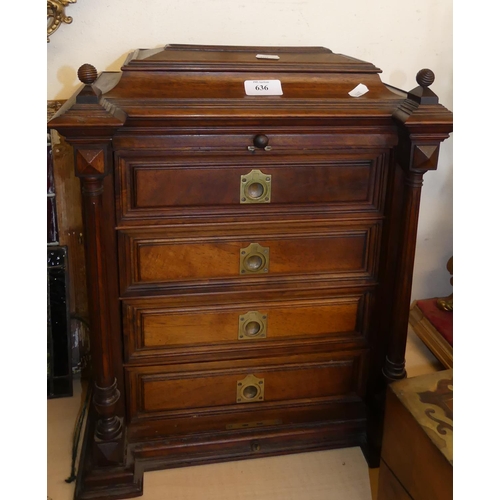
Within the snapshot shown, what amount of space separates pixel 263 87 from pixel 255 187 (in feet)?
0.74

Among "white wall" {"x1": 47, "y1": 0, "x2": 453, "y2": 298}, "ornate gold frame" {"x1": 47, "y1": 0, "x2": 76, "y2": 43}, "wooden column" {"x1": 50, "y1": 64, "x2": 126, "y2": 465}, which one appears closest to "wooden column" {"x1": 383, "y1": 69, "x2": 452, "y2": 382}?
"white wall" {"x1": 47, "y1": 0, "x2": 453, "y2": 298}

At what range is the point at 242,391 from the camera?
4.93 feet

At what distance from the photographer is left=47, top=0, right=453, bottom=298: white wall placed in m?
1.59

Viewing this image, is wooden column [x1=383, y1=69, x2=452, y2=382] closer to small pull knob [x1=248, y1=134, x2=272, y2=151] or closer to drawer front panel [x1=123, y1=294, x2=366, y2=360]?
drawer front panel [x1=123, y1=294, x2=366, y2=360]

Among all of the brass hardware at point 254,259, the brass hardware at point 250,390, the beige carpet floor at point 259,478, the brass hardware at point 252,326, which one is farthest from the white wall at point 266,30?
the beige carpet floor at point 259,478

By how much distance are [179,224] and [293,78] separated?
43 centimetres

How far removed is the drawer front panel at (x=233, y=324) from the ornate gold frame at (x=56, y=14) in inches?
30.3

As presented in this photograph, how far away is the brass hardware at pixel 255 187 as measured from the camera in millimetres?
1286

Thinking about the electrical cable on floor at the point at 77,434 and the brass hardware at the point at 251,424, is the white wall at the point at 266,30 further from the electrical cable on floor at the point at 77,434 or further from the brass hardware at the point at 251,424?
the brass hardware at the point at 251,424

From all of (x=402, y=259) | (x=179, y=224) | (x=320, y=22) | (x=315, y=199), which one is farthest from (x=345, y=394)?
(x=320, y=22)

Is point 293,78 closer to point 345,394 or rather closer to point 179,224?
point 179,224

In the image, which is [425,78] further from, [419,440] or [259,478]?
[259,478]

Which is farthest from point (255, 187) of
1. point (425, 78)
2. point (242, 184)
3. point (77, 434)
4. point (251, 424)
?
point (77, 434)

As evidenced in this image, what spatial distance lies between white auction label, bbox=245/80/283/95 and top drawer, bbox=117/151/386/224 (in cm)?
14
